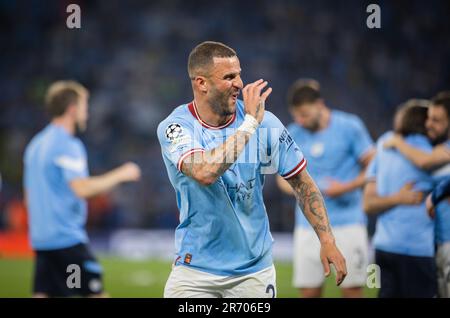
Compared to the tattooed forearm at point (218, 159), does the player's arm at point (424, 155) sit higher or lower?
higher

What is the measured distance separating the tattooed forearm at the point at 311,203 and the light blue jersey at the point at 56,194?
296 cm

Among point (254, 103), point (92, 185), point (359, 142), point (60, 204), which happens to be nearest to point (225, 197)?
point (254, 103)

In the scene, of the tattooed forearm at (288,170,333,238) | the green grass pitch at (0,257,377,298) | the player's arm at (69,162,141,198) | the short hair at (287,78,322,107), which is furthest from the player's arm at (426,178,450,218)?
the green grass pitch at (0,257,377,298)

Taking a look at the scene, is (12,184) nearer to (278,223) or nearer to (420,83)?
(278,223)

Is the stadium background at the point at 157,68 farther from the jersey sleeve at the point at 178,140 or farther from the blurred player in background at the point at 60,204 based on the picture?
the jersey sleeve at the point at 178,140

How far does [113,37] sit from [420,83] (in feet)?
25.3

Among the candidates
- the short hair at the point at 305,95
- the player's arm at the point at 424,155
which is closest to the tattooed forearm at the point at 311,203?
the player's arm at the point at 424,155

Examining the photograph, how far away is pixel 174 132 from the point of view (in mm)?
4699

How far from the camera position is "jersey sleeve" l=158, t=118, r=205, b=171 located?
15.0 ft

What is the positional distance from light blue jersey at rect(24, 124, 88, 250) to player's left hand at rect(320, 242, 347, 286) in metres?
3.25

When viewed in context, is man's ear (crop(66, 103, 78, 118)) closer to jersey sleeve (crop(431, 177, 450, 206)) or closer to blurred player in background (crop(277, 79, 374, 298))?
blurred player in background (crop(277, 79, 374, 298))

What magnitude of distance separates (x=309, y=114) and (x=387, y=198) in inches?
78.7

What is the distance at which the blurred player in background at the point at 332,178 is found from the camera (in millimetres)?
7867
